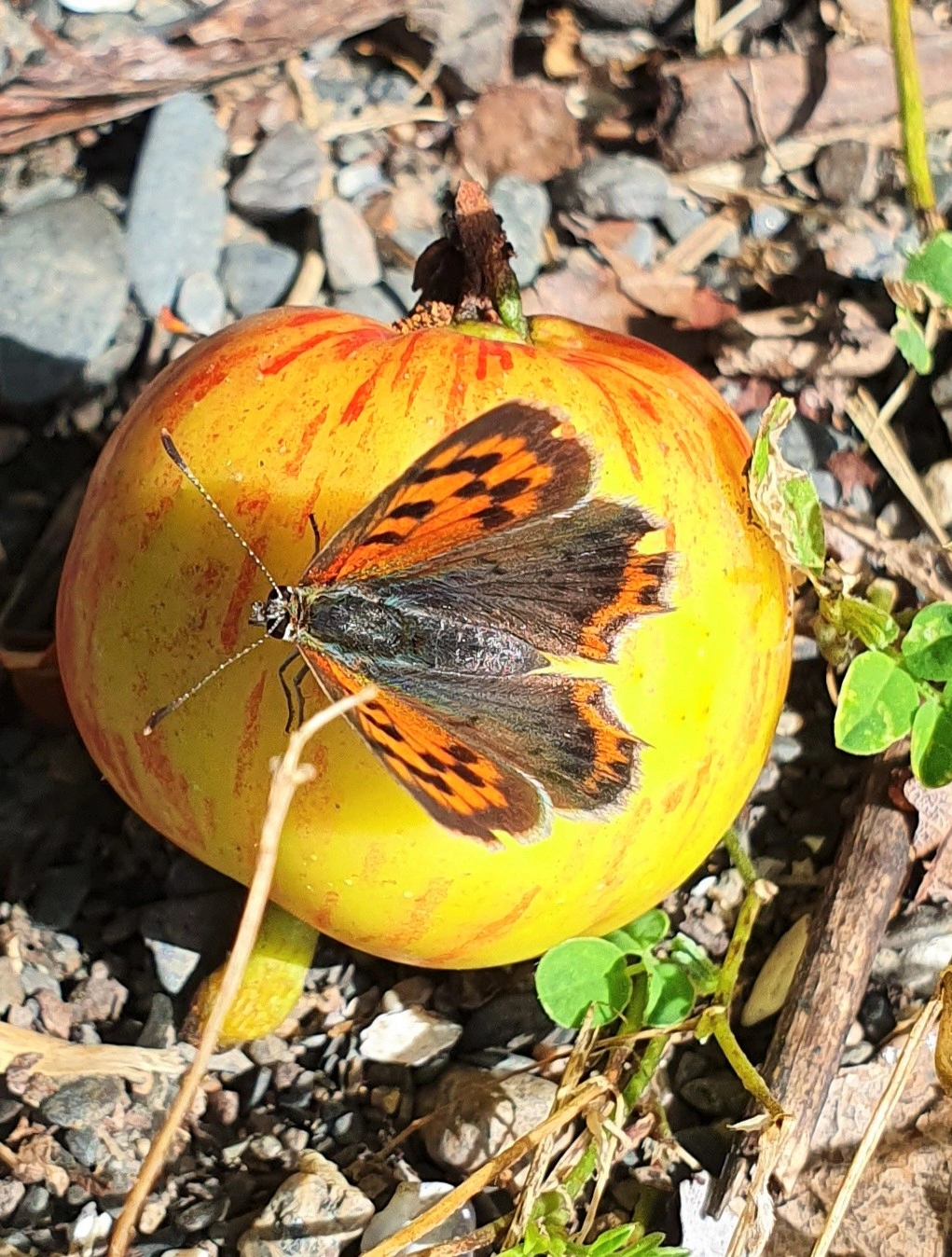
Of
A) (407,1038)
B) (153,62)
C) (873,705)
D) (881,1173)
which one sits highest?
(153,62)


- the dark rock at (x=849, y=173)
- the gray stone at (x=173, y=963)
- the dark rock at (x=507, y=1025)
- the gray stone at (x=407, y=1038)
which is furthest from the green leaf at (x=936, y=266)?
the gray stone at (x=173, y=963)

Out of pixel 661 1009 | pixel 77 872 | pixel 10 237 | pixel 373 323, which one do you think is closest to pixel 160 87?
pixel 10 237

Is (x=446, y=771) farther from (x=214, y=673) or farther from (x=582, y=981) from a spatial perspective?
(x=582, y=981)

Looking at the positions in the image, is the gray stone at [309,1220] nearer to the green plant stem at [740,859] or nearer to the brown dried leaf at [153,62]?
the green plant stem at [740,859]

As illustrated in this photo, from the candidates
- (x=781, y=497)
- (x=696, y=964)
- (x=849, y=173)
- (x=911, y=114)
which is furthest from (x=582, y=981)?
(x=849, y=173)

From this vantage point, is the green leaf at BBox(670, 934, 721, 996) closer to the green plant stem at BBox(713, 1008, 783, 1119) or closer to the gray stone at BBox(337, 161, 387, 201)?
the green plant stem at BBox(713, 1008, 783, 1119)

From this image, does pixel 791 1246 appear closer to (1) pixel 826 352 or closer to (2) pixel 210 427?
(2) pixel 210 427
